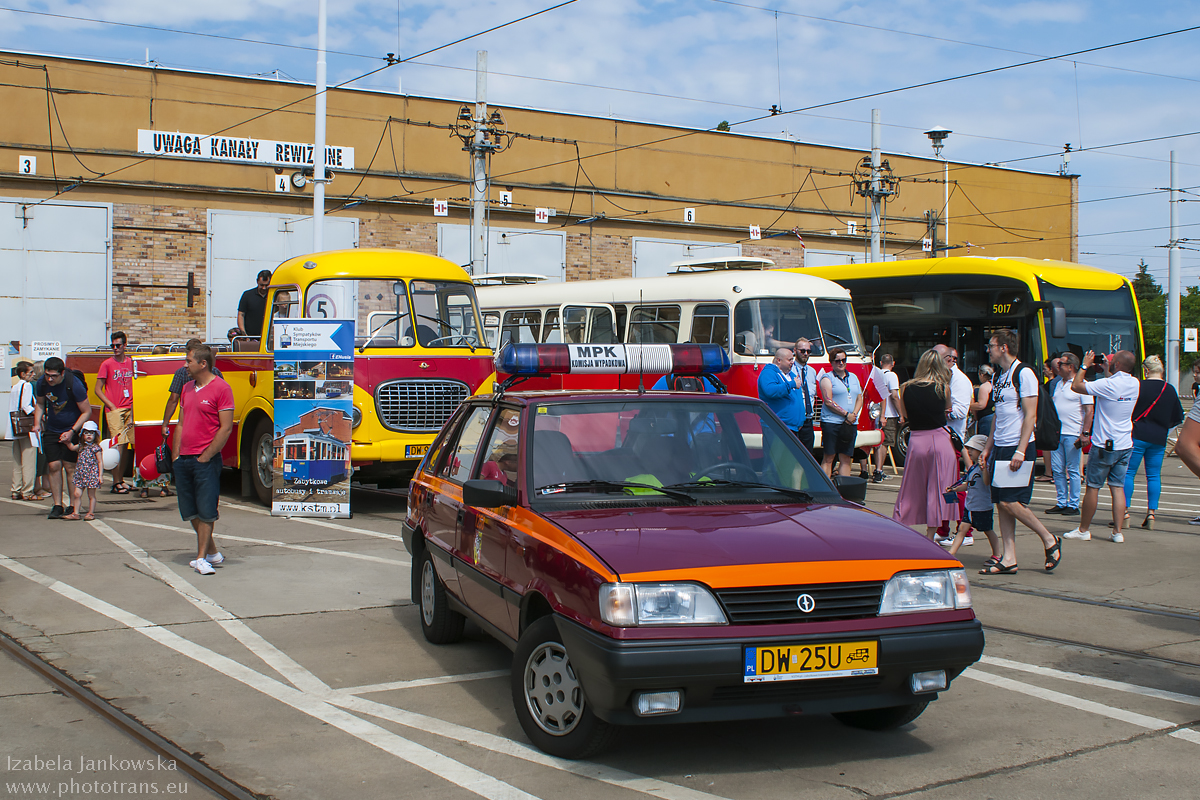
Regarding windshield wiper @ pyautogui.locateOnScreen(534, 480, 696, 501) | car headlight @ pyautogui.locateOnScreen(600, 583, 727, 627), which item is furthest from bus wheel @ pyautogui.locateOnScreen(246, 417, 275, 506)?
car headlight @ pyautogui.locateOnScreen(600, 583, 727, 627)

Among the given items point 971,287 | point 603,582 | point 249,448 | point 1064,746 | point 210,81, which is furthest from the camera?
point 210,81

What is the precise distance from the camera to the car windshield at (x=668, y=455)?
523 centimetres

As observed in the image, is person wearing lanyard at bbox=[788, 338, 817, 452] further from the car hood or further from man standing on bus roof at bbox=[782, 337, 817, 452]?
the car hood

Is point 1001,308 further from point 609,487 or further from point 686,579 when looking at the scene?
point 686,579

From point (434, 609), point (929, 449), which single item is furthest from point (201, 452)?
point (929, 449)

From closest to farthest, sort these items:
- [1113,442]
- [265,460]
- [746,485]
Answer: [746,485] → [1113,442] → [265,460]

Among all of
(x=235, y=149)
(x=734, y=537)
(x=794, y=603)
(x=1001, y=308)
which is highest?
(x=235, y=149)

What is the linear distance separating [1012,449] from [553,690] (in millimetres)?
5529

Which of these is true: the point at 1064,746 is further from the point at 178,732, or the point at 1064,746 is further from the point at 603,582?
the point at 178,732

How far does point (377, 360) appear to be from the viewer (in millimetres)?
12539

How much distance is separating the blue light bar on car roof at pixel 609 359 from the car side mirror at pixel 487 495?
969mm

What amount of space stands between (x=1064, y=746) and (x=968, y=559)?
5.11 m

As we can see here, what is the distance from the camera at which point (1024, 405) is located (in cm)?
873

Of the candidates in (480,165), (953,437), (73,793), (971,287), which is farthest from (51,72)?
(73,793)
